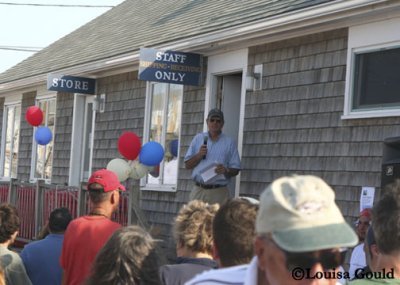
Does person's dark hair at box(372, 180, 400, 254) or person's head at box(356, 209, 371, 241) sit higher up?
person's dark hair at box(372, 180, 400, 254)

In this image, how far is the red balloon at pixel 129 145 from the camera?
1269 centimetres

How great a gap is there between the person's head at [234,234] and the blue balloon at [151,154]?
8.91 meters

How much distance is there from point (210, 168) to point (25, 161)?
954 cm

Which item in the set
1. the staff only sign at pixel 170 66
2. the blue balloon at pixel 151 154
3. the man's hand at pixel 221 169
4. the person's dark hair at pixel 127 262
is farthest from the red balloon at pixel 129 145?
the person's dark hair at pixel 127 262

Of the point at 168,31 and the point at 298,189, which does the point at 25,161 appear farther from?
the point at 298,189

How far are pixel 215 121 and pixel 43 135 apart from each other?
7.01 metres

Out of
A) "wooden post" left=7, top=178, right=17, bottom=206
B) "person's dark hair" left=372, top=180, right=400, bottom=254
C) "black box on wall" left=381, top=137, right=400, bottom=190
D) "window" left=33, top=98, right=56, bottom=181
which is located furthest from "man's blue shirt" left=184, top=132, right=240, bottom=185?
"window" left=33, top=98, right=56, bottom=181

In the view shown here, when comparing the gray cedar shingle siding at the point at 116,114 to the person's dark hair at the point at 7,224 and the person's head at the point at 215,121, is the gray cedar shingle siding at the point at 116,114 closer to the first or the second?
the person's head at the point at 215,121

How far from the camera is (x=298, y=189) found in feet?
8.65

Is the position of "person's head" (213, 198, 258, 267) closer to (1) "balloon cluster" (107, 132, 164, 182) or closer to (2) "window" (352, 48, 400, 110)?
(2) "window" (352, 48, 400, 110)

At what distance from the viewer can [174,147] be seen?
43.6 ft

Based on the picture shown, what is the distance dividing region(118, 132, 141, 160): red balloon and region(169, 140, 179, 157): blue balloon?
0.68 m

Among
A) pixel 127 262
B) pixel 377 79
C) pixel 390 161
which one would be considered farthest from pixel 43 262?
pixel 377 79

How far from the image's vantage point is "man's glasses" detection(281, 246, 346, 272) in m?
2.59
